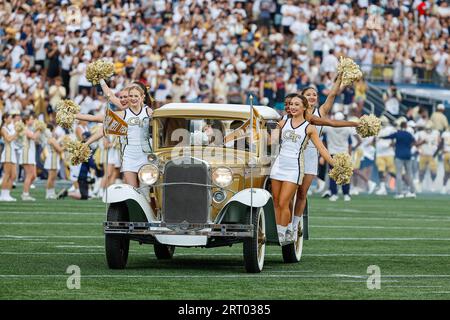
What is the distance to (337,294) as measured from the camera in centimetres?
1265

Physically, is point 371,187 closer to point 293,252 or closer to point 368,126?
point 293,252

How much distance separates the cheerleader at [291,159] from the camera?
52.9 ft

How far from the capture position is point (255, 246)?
47.9 feet

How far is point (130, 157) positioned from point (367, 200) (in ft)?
60.7

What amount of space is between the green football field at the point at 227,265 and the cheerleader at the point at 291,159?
68 cm

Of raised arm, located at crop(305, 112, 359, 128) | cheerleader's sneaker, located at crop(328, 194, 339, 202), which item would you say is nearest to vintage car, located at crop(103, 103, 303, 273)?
raised arm, located at crop(305, 112, 359, 128)

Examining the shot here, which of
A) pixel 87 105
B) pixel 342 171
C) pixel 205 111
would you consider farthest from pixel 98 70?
pixel 87 105

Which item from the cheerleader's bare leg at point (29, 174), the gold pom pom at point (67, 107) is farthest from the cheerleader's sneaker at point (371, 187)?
the gold pom pom at point (67, 107)

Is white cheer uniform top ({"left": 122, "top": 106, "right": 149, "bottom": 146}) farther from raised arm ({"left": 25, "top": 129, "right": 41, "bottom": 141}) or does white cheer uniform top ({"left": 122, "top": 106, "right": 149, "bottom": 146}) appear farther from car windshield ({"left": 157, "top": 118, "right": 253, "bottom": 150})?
raised arm ({"left": 25, "top": 129, "right": 41, "bottom": 141})

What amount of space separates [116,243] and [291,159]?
2603mm

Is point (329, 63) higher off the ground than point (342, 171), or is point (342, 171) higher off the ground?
point (329, 63)

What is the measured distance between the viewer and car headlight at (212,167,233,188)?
15.0 meters

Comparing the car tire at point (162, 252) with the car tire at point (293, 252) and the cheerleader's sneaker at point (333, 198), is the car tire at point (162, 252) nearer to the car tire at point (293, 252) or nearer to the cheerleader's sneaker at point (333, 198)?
the car tire at point (293, 252)
